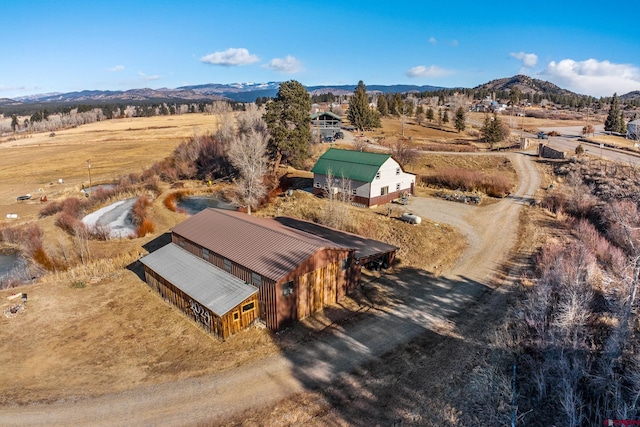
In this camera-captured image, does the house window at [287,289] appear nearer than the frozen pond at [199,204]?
Yes

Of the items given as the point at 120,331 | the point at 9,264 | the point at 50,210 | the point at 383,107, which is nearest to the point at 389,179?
the point at 120,331

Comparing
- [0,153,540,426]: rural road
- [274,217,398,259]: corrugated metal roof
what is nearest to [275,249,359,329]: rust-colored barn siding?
[274,217,398,259]: corrugated metal roof

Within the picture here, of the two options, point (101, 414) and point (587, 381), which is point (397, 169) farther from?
point (101, 414)

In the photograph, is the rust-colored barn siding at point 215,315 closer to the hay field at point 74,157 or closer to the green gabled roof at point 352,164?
the green gabled roof at point 352,164

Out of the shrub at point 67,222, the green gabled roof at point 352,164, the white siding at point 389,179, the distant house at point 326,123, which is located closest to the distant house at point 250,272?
the white siding at point 389,179

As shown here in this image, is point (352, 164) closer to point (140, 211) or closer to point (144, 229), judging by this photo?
point (144, 229)

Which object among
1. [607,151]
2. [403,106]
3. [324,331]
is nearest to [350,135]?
[403,106]

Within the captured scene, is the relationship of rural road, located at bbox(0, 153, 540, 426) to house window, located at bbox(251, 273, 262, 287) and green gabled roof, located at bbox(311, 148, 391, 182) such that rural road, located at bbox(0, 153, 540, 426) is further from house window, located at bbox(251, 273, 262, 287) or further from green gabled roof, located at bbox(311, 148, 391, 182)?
green gabled roof, located at bbox(311, 148, 391, 182)
